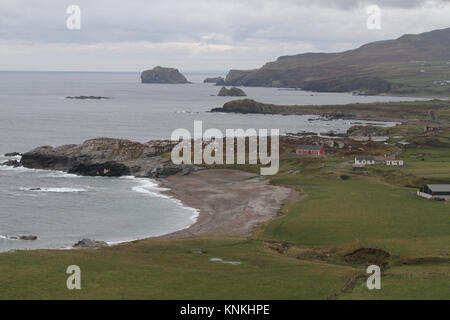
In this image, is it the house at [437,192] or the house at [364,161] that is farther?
the house at [364,161]

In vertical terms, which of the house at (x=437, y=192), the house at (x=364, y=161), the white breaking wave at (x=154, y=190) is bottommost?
the white breaking wave at (x=154, y=190)

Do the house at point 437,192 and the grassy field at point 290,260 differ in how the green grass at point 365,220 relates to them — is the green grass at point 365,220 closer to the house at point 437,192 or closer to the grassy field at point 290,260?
the grassy field at point 290,260

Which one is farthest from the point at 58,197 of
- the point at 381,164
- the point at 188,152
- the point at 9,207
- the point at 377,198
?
the point at 381,164

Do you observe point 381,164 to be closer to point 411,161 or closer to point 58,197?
point 411,161

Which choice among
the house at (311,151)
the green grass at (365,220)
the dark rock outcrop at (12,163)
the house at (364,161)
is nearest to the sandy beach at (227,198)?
the green grass at (365,220)

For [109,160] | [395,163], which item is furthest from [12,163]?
[395,163]
